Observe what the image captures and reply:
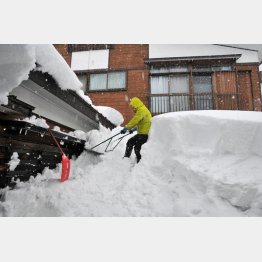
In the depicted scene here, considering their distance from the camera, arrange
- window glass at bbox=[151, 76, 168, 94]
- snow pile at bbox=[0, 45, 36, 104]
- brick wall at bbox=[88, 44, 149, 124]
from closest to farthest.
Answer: snow pile at bbox=[0, 45, 36, 104]
window glass at bbox=[151, 76, 168, 94]
brick wall at bbox=[88, 44, 149, 124]

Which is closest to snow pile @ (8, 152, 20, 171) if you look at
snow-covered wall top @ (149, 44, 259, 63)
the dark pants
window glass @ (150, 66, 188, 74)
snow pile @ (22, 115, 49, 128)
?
snow pile @ (22, 115, 49, 128)

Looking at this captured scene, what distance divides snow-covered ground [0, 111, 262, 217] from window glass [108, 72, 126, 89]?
5.92 m

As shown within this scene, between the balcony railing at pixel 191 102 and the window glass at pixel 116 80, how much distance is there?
160 centimetres

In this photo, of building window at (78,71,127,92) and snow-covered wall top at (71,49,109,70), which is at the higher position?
snow-covered wall top at (71,49,109,70)

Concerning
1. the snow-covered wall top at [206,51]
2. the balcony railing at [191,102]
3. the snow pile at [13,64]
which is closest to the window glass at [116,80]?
the balcony railing at [191,102]

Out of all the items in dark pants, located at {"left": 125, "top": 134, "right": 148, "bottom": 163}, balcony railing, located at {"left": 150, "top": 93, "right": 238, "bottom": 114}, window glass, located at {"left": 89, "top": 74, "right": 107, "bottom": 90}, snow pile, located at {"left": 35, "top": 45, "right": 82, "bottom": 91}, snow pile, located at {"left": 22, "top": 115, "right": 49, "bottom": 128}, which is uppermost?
window glass, located at {"left": 89, "top": 74, "right": 107, "bottom": 90}

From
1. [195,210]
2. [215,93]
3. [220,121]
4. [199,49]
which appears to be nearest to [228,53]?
[199,49]

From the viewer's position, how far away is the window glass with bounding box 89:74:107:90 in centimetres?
1010

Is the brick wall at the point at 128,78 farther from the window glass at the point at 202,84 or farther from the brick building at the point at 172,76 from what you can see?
the window glass at the point at 202,84

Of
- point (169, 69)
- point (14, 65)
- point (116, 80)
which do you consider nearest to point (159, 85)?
point (169, 69)

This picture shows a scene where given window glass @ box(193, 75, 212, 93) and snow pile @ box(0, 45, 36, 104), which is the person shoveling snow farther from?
window glass @ box(193, 75, 212, 93)

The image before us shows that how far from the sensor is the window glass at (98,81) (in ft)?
33.1

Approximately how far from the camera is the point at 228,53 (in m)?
9.33

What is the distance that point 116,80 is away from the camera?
32.9 ft
